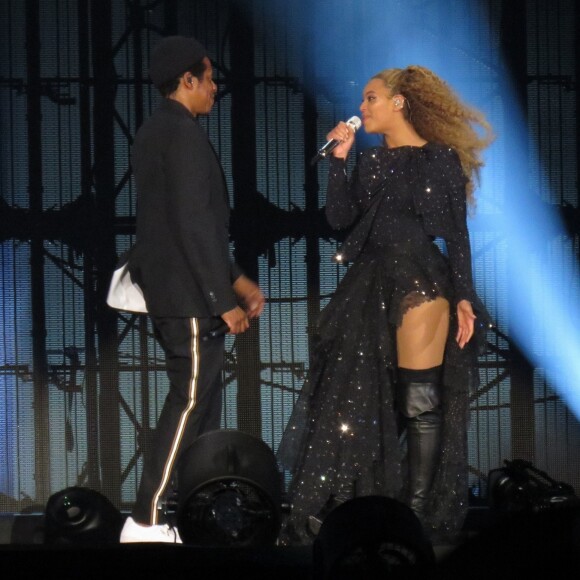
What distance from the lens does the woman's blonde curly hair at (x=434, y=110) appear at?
3541 millimetres

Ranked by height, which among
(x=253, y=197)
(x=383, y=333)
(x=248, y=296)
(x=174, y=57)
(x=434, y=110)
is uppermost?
(x=174, y=57)

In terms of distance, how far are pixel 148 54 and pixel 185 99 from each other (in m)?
0.97

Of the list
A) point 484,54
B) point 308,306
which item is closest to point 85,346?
point 308,306

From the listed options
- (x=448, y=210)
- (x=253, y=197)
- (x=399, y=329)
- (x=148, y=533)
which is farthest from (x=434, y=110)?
(x=148, y=533)

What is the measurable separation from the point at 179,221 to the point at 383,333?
26.9 inches

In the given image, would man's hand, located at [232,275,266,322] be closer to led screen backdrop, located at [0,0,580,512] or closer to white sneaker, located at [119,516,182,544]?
white sneaker, located at [119,516,182,544]

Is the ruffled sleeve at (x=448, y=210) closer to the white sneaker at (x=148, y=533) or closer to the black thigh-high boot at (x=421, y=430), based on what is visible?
the black thigh-high boot at (x=421, y=430)

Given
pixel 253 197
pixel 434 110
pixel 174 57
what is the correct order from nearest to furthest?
pixel 174 57
pixel 434 110
pixel 253 197

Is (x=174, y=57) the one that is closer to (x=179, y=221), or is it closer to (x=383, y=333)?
(x=179, y=221)

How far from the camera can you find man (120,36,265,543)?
3254 millimetres

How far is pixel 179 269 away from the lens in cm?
331

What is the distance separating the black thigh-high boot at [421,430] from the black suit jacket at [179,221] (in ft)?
1.87

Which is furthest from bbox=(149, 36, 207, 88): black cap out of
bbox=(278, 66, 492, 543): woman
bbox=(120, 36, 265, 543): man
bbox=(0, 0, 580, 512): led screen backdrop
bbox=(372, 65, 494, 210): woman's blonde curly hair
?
bbox=(0, 0, 580, 512): led screen backdrop

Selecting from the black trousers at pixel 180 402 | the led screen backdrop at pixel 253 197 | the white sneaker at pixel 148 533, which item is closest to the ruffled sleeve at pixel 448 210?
the black trousers at pixel 180 402
